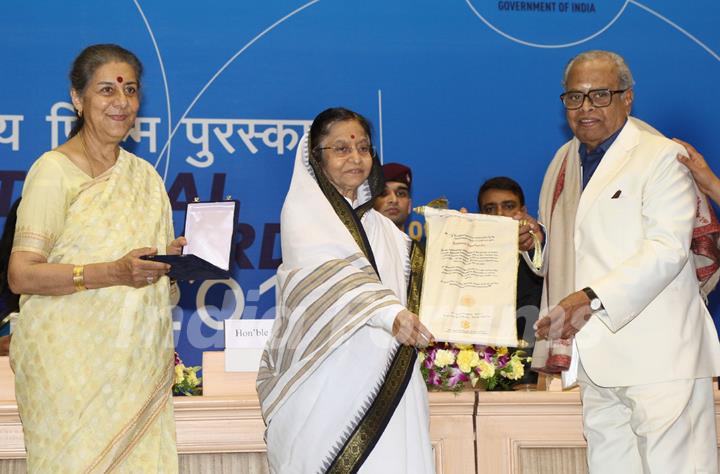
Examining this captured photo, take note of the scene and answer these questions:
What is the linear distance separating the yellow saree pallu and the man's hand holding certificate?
3.03 feet

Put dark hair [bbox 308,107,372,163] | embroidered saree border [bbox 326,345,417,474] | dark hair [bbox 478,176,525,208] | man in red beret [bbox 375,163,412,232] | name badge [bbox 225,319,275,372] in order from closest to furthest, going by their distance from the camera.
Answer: embroidered saree border [bbox 326,345,417,474] → dark hair [bbox 308,107,372,163] → name badge [bbox 225,319,275,372] → man in red beret [bbox 375,163,412,232] → dark hair [bbox 478,176,525,208]

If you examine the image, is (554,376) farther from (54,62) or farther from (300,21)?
(54,62)

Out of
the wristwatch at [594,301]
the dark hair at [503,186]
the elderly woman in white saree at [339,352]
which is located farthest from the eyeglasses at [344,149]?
the dark hair at [503,186]

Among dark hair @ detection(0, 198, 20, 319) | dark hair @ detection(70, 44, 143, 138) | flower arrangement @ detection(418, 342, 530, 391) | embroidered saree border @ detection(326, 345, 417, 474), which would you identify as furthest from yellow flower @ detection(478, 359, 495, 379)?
dark hair @ detection(0, 198, 20, 319)

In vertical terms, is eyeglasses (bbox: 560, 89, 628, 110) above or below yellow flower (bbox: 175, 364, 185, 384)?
above

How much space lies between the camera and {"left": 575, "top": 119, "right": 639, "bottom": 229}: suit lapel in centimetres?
348

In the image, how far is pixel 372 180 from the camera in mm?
3766

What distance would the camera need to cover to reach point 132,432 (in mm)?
3193

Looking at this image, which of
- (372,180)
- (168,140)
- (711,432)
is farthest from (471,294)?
(168,140)

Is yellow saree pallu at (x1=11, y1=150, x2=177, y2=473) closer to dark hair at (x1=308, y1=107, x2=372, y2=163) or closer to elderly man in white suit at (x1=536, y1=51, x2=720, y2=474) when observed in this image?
dark hair at (x1=308, y1=107, x2=372, y2=163)

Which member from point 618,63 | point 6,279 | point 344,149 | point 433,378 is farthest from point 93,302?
point 618,63

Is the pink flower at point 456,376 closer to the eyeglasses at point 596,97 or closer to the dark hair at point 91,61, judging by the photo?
the eyeglasses at point 596,97

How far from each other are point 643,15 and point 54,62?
3.38 m

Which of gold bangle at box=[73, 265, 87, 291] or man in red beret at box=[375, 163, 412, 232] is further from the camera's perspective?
man in red beret at box=[375, 163, 412, 232]
